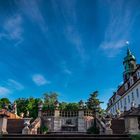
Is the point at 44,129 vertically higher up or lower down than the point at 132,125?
lower down

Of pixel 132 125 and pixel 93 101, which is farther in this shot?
pixel 93 101

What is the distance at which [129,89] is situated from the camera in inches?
1853

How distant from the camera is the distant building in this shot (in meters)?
42.2

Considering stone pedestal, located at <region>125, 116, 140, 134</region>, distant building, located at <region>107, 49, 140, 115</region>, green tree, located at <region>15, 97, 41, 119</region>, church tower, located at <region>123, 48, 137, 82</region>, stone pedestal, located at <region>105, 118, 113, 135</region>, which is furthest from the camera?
church tower, located at <region>123, 48, 137, 82</region>

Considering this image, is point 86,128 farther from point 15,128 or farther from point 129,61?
point 129,61

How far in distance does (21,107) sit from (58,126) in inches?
1230

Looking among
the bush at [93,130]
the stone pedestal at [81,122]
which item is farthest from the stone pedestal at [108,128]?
the stone pedestal at [81,122]

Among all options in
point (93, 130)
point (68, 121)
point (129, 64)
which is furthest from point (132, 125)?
point (129, 64)

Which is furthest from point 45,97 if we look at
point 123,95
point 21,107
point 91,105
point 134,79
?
point 134,79

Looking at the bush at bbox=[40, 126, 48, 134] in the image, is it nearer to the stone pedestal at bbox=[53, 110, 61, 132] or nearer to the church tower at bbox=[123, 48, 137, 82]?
the stone pedestal at bbox=[53, 110, 61, 132]

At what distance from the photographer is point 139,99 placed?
134ft

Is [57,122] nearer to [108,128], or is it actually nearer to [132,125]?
[108,128]

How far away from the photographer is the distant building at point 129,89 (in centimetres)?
4221

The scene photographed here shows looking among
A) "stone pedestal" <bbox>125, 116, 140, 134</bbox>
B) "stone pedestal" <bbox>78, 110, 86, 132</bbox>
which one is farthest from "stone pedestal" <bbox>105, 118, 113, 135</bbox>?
"stone pedestal" <bbox>125, 116, 140, 134</bbox>
